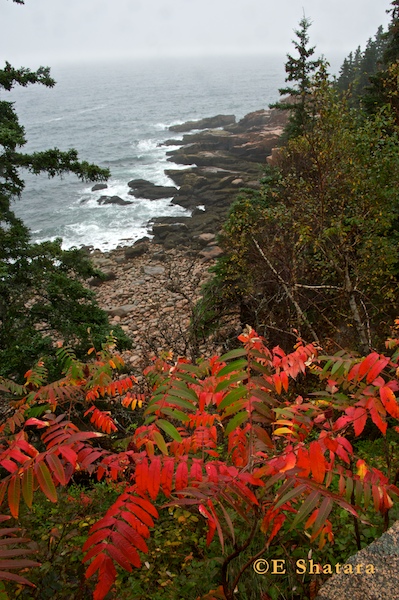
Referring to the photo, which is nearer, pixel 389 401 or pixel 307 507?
Answer: pixel 307 507

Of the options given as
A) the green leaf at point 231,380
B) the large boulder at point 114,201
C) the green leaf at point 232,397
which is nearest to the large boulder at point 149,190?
the large boulder at point 114,201

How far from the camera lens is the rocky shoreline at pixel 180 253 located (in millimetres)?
14724

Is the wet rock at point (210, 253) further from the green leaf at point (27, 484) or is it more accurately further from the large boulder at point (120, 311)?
the green leaf at point (27, 484)

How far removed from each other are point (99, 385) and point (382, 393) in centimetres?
355

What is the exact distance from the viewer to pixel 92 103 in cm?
10369

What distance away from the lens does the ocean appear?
112 feet

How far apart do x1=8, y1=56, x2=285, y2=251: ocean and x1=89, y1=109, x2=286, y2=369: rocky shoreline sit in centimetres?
234

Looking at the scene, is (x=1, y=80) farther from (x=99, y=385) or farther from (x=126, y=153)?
(x=126, y=153)

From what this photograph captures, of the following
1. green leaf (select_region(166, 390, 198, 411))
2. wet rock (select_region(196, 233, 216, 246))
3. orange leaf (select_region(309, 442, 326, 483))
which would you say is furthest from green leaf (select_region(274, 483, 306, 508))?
wet rock (select_region(196, 233, 216, 246))

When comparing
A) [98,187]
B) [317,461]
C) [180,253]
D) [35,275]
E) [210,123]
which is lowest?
[180,253]

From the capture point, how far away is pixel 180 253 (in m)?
26.4

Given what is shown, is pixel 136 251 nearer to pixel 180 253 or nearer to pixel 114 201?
pixel 180 253

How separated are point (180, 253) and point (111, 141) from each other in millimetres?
44999

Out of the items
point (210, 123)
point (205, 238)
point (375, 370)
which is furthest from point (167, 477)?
point (210, 123)
